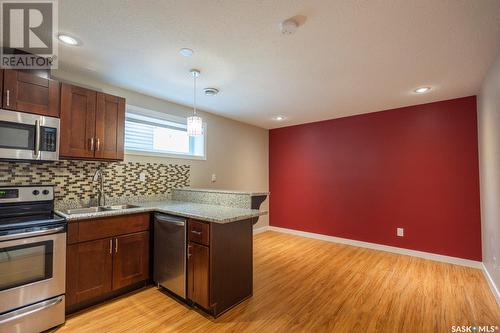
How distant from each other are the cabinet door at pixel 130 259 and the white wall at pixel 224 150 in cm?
114

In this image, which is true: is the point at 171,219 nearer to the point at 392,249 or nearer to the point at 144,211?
the point at 144,211

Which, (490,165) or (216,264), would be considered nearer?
(216,264)

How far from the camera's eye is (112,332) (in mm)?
1903

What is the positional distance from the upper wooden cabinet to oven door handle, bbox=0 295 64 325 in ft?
4.21

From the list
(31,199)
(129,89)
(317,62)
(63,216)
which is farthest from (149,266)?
(317,62)

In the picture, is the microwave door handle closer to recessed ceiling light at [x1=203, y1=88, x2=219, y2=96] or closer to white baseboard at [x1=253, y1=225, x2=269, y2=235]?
recessed ceiling light at [x1=203, y1=88, x2=219, y2=96]

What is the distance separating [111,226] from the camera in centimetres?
233

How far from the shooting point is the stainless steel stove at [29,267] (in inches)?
68.6

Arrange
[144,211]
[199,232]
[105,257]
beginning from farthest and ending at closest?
[144,211] → [105,257] → [199,232]

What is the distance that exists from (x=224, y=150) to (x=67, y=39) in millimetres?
2862

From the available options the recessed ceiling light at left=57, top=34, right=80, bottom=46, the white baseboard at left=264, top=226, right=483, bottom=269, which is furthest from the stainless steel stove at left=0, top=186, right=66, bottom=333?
the white baseboard at left=264, top=226, right=483, bottom=269

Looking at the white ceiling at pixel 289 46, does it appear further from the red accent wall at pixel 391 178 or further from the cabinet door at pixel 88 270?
the cabinet door at pixel 88 270

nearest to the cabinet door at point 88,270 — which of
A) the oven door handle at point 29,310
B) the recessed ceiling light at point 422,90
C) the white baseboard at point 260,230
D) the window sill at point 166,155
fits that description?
the oven door handle at point 29,310

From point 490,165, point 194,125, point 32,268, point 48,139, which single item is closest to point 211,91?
point 194,125
